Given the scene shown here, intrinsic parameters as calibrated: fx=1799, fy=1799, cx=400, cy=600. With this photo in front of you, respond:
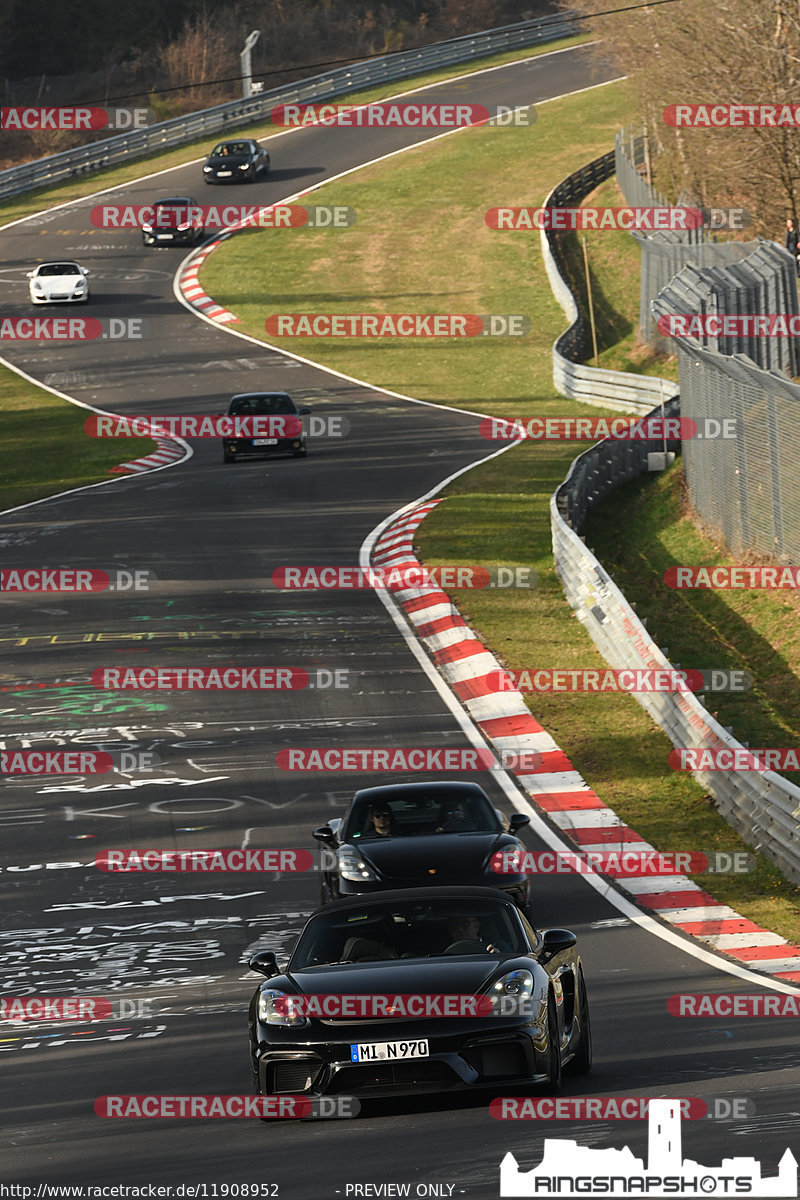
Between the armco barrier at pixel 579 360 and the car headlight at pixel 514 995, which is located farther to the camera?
the armco barrier at pixel 579 360

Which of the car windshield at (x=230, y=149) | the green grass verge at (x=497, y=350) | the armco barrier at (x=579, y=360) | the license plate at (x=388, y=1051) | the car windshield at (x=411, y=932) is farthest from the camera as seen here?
the car windshield at (x=230, y=149)

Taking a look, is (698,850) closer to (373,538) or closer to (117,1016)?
(117,1016)

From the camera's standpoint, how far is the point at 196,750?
19.5 meters

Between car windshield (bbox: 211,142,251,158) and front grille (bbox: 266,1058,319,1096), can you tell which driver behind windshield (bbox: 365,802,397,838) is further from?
car windshield (bbox: 211,142,251,158)

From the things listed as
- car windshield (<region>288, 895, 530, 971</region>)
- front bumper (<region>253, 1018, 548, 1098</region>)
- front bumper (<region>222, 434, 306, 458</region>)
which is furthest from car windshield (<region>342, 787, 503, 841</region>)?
front bumper (<region>222, 434, 306, 458</region>)

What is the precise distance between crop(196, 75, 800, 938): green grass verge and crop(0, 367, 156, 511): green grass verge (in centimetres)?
852

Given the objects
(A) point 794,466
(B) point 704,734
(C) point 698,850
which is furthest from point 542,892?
(A) point 794,466

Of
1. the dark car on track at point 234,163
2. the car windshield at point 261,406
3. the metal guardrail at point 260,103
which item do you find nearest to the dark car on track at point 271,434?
the car windshield at point 261,406

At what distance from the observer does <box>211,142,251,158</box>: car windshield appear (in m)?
68.8

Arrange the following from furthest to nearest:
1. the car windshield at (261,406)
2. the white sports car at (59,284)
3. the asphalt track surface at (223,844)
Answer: the white sports car at (59,284) → the car windshield at (261,406) → the asphalt track surface at (223,844)

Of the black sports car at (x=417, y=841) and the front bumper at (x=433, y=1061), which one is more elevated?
the front bumper at (x=433, y=1061)

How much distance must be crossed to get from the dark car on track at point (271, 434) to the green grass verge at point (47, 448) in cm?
286

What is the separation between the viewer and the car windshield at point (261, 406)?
38.9 meters

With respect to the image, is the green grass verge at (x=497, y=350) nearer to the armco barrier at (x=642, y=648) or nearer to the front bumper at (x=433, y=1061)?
the armco barrier at (x=642, y=648)
